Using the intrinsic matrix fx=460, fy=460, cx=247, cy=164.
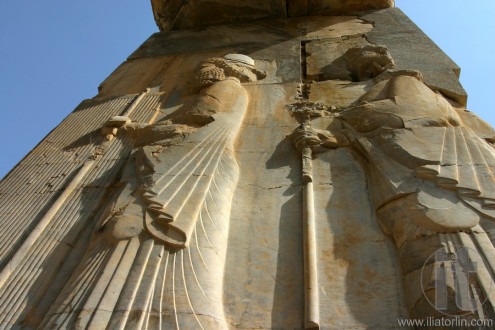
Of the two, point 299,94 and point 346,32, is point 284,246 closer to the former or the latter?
point 299,94

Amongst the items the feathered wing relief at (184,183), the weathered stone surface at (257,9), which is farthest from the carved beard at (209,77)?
the weathered stone surface at (257,9)

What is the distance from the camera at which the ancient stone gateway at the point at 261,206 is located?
3283 millimetres

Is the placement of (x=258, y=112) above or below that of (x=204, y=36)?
below

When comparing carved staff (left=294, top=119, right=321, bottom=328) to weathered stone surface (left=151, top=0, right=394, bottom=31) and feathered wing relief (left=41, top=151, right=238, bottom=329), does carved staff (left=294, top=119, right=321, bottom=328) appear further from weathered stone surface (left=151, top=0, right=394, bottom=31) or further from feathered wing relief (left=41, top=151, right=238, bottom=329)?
weathered stone surface (left=151, top=0, right=394, bottom=31)

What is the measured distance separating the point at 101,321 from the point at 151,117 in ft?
11.4

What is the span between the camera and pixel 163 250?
11.8 ft

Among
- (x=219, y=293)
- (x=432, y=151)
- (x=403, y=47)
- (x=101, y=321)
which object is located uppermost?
(x=403, y=47)

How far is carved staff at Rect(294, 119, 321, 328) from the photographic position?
3262 mm

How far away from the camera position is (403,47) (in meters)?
7.23

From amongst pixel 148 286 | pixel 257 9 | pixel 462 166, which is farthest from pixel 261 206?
pixel 257 9

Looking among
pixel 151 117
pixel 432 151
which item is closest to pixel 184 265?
pixel 432 151

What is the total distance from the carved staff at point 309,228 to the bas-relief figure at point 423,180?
0.04 meters

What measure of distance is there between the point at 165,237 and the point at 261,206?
3.49ft

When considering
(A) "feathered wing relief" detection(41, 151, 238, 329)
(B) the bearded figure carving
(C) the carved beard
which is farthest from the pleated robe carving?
(C) the carved beard
